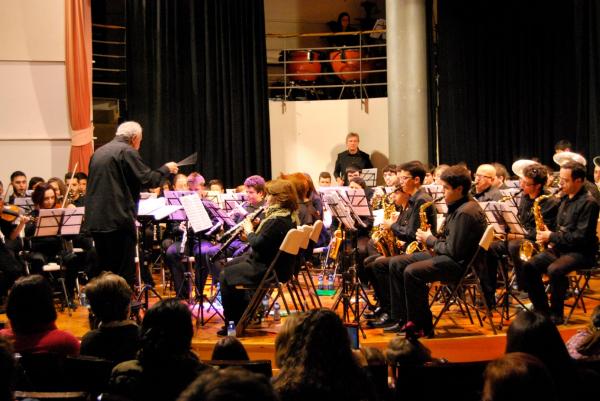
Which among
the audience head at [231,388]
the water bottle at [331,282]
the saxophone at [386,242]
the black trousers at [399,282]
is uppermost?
the audience head at [231,388]

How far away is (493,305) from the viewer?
7.05 m

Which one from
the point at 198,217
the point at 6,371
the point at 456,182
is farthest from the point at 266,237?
the point at 6,371

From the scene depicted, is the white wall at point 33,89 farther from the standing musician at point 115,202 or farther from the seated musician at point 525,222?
the seated musician at point 525,222

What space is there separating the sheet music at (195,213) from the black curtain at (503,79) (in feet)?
21.1

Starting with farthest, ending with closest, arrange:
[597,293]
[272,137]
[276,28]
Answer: [276,28]
[272,137]
[597,293]

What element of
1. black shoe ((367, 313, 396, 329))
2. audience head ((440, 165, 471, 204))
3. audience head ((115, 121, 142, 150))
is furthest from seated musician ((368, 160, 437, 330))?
audience head ((115, 121, 142, 150))

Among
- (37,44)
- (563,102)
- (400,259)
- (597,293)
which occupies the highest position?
(37,44)

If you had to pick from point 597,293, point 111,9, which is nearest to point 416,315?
point 597,293

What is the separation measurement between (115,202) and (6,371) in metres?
3.71

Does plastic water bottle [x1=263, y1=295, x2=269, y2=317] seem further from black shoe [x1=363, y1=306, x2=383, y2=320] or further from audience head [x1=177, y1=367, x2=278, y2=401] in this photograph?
audience head [x1=177, y1=367, x2=278, y2=401]

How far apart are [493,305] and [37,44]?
7.31m

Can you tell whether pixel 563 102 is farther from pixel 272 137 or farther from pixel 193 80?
pixel 193 80

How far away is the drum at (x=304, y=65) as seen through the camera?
12.6 metres

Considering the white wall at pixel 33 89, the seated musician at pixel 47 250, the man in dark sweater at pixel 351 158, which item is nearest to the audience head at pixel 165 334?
the seated musician at pixel 47 250
